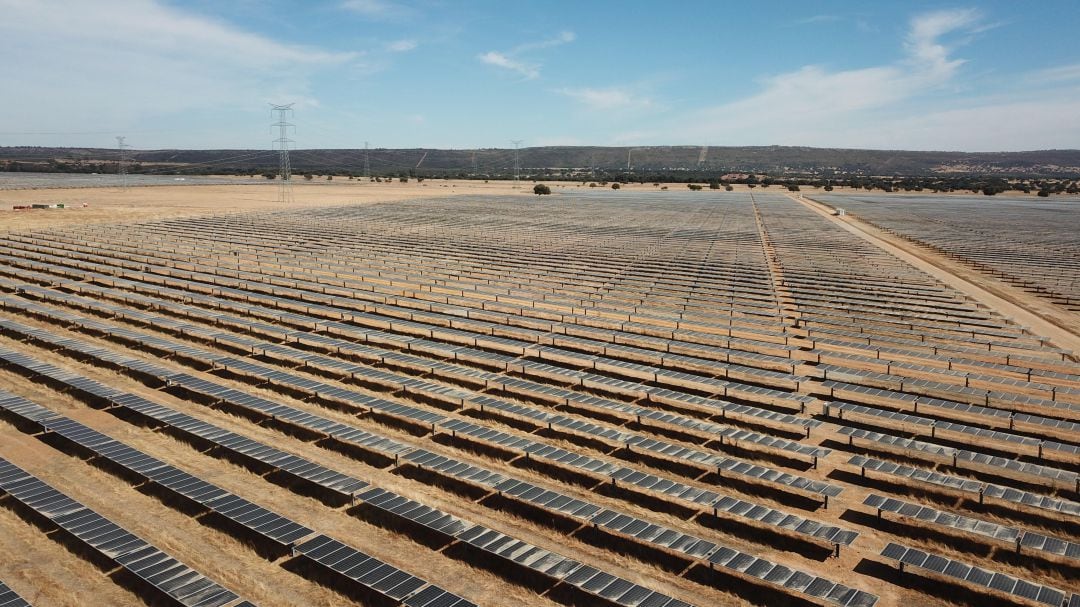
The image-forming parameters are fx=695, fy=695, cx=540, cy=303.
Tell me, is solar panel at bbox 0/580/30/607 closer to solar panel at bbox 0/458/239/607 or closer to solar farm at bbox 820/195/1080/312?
solar panel at bbox 0/458/239/607

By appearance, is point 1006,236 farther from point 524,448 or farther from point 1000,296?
point 524,448

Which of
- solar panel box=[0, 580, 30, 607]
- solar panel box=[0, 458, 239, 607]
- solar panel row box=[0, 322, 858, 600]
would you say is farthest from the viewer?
solar panel row box=[0, 322, 858, 600]

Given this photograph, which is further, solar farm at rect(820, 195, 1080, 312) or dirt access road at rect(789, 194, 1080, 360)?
solar farm at rect(820, 195, 1080, 312)

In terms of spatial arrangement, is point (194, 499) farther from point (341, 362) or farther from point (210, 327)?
point (210, 327)

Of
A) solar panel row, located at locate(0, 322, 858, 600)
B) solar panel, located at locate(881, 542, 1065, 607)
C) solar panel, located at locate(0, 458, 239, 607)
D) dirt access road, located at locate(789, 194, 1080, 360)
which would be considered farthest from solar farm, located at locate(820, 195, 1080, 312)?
solar panel, located at locate(0, 458, 239, 607)

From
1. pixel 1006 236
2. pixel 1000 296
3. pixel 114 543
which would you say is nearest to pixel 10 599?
pixel 114 543

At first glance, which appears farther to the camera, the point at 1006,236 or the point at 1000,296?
the point at 1006,236

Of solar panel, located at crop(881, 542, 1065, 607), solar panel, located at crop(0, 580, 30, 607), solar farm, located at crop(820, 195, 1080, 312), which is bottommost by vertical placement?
solar panel, located at crop(881, 542, 1065, 607)
